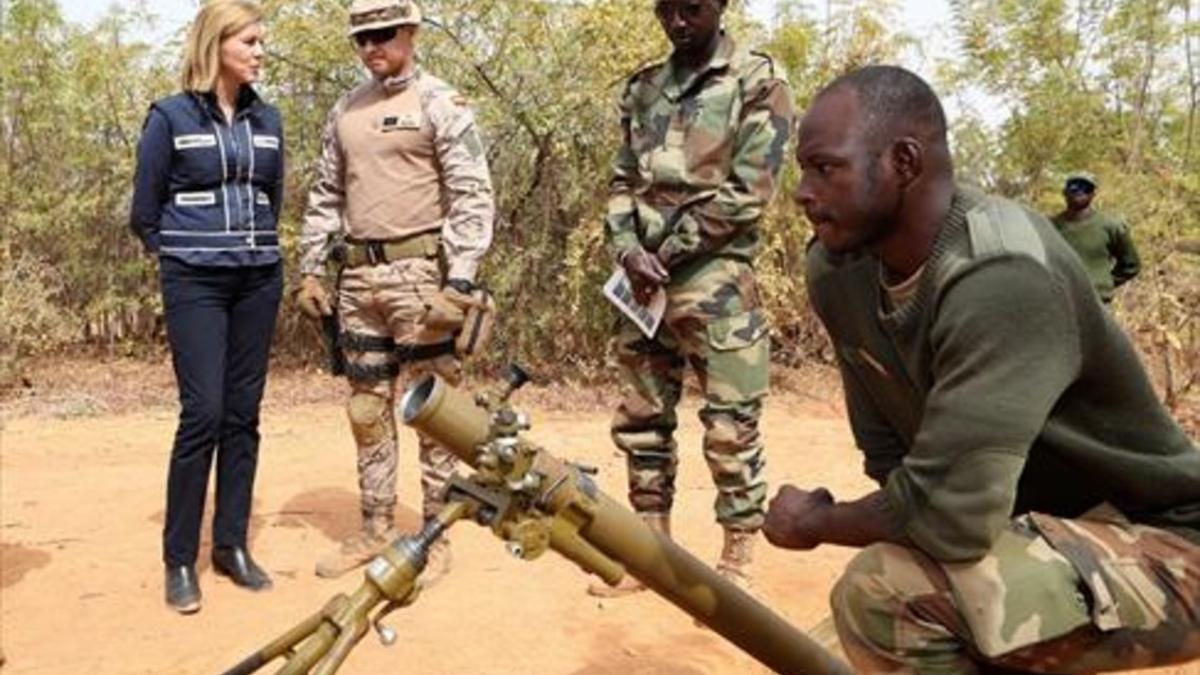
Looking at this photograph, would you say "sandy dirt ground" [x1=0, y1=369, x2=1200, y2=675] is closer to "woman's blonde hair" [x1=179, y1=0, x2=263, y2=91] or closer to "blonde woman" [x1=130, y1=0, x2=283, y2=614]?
"blonde woman" [x1=130, y1=0, x2=283, y2=614]

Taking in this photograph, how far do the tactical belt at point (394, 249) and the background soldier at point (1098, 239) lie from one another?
4005 mm

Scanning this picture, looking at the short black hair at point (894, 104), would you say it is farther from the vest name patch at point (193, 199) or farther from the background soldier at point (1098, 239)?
the background soldier at point (1098, 239)

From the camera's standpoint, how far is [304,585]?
167 inches

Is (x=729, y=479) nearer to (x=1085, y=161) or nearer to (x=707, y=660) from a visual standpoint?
(x=707, y=660)

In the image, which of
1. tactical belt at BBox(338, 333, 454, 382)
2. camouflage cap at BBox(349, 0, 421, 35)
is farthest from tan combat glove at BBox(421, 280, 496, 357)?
camouflage cap at BBox(349, 0, 421, 35)

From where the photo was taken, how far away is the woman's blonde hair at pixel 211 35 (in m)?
3.98

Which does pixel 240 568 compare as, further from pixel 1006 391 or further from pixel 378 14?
pixel 1006 391

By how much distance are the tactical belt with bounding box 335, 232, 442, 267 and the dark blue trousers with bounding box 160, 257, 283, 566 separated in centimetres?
27

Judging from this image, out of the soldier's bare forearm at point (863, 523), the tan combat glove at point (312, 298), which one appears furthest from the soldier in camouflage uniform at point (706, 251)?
the soldier's bare forearm at point (863, 523)

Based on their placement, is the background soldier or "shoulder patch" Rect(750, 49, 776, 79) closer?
"shoulder patch" Rect(750, 49, 776, 79)

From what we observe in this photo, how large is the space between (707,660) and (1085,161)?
7576 mm

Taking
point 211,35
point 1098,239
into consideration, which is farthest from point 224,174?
point 1098,239

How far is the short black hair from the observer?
6.70ft

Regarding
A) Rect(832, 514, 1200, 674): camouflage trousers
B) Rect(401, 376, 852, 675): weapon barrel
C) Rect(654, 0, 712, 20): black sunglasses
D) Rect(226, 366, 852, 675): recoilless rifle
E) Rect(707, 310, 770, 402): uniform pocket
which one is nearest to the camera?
Rect(226, 366, 852, 675): recoilless rifle
